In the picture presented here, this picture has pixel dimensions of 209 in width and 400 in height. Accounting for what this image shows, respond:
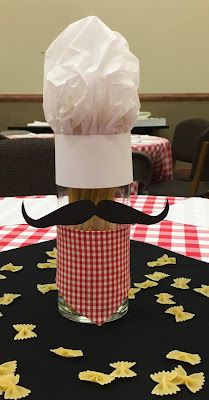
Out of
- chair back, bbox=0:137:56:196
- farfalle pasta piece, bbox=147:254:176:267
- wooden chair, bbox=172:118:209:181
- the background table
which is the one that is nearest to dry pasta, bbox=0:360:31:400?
farfalle pasta piece, bbox=147:254:176:267

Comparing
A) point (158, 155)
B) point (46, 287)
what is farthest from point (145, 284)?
point (158, 155)

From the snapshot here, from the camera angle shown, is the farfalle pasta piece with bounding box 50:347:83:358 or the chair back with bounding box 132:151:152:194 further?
the chair back with bounding box 132:151:152:194

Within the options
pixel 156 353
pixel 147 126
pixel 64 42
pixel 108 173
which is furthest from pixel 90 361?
pixel 147 126

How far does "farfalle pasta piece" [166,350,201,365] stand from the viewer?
543mm

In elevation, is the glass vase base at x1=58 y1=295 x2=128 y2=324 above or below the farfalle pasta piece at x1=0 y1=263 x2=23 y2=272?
above

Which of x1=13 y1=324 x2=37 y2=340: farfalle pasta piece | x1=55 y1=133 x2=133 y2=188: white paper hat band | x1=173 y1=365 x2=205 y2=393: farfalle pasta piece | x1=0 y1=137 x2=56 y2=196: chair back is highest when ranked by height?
x1=55 y1=133 x2=133 y2=188: white paper hat band

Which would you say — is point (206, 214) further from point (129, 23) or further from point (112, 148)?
point (129, 23)

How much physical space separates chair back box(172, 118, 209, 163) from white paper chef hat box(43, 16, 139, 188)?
3.28 meters

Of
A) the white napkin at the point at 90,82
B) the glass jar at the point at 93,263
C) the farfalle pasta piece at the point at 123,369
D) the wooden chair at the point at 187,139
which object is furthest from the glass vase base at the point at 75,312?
the wooden chair at the point at 187,139

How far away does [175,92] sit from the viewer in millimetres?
4766

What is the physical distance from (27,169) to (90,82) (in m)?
1.13

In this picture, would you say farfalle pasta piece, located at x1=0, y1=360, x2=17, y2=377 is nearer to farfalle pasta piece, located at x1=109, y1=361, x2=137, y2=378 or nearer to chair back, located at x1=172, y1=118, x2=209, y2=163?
farfalle pasta piece, located at x1=109, y1=361, x2=137, y2=378

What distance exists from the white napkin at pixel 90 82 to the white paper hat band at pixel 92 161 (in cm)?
1

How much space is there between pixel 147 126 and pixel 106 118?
3.83 meters
